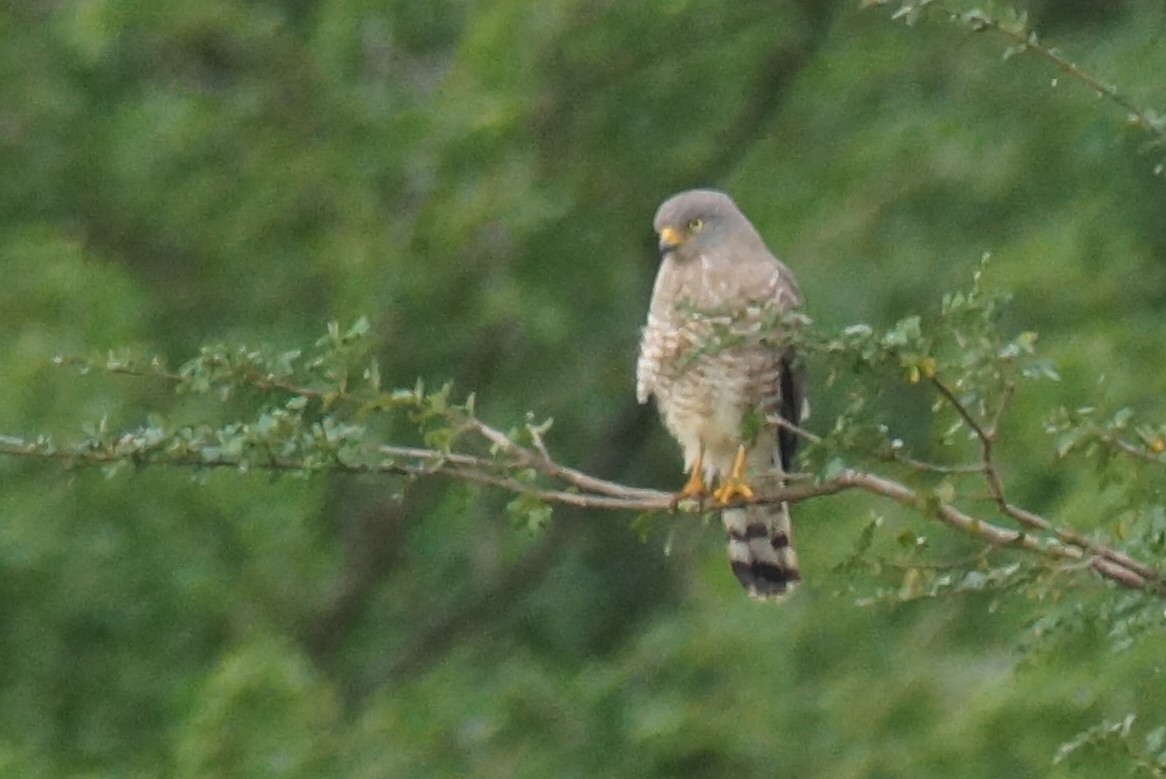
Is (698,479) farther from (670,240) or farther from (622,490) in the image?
(622,490)

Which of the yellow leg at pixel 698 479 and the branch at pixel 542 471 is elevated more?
the yellow leg at pixel 698 479

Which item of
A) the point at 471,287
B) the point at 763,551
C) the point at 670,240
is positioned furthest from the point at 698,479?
the point at 471,287

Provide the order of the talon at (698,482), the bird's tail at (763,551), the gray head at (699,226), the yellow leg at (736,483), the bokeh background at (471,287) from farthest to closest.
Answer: the bokeh background at (471,287)
the bird's tail at (763,551)
the gray head at (699,226)
the talon at (698,482)
the yellow leg at (736,483)

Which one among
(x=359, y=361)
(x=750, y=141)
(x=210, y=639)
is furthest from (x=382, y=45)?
(x=359, y=361)

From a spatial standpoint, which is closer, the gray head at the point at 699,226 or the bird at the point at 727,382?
the bird at the point at 727,382

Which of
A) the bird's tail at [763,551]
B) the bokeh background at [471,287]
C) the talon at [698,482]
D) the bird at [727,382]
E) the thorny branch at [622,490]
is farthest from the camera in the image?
the bokeh background at [471,287]

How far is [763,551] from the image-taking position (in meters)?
5.64

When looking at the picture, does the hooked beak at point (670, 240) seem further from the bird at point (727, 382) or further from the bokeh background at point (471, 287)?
the bokeh background at point (471, 287)

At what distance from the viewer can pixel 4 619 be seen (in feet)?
26.2

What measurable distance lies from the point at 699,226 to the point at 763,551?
0.73 metres

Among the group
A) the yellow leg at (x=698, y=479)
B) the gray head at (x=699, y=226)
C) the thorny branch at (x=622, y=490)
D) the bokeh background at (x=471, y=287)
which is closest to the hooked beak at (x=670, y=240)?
the gray head at (x=699, y=226)

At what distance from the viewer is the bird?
17.0ft

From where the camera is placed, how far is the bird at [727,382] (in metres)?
5.18

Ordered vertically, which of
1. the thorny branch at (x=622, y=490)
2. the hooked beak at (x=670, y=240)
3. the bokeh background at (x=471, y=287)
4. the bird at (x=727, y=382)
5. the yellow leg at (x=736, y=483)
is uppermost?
the bokeh background at (x=471, y=287)
